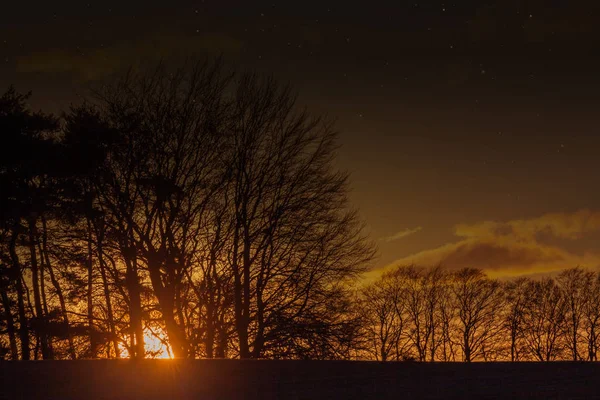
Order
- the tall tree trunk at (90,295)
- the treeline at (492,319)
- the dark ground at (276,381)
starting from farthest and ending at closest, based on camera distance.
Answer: the treeline at (492,319), the tall tree trunk at (90,295), the dark ground at (276,381)

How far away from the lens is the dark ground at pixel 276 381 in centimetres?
930

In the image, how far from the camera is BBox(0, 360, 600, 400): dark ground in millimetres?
9305

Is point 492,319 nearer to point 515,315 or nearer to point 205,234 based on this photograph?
point 515,315

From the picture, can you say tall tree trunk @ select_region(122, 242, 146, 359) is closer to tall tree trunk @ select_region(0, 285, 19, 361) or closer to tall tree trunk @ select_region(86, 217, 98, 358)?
tall tree trunk @ select_region(86, 217, 98, 358)

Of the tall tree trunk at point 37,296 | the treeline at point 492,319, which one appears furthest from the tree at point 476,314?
the tall tree trunk at point 37,296


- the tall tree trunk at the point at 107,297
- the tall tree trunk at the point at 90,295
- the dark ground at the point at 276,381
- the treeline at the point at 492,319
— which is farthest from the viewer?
the treeline at the point at 492,319

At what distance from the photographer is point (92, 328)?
24109 mm

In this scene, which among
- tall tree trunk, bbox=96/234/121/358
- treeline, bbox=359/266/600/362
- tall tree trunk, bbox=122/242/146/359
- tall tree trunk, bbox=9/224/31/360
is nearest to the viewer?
tall tree trunk, bbox=122/242/146/359

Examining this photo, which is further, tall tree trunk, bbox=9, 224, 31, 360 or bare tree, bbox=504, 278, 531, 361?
bare tree, bbox=504, 278, 531, 361

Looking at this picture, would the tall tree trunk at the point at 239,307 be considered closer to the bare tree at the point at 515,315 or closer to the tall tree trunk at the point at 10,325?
the tall tree trunk at the point at 10,325

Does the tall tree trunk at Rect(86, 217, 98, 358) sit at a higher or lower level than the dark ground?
higher

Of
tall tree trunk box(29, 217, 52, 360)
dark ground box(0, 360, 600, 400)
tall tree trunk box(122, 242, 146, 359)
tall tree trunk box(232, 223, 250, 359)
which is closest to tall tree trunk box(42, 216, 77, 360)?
tall tree trunk box(29, 217, 52, 360)

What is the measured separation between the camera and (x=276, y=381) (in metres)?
10.0

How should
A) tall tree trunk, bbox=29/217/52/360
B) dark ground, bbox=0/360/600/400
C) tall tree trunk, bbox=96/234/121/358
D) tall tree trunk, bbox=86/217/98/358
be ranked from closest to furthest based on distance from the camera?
dark ground, bbox=0/360/600/400
tall tree trunk, bbox=96/234/121/358
tall tree trunk, bbox=86/217/98/358
tall tree trunk, bbox=29/217/52/360
